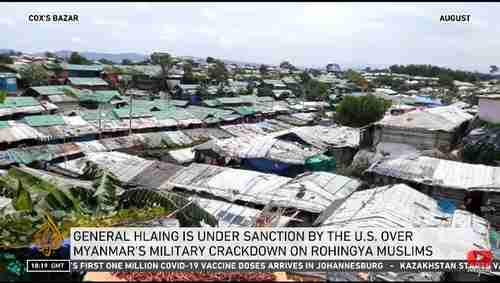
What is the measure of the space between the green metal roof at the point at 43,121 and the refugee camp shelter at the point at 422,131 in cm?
2043

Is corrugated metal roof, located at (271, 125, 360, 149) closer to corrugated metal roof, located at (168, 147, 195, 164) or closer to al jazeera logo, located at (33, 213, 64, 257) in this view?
corrugated metal roof, located at (168, 147, 195, 164)

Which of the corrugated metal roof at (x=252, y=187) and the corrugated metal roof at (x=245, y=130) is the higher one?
the corrugated metal roof at (x=245, y=130)

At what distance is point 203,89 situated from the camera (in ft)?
154

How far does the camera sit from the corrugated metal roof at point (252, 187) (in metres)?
12.7

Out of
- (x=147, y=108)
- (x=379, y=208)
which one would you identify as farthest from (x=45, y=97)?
(x=379, y=208)

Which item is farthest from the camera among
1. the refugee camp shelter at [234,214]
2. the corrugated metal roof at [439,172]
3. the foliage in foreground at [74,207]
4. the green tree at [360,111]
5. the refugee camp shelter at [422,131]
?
the green tree at [360,111]

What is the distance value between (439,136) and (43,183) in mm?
17664

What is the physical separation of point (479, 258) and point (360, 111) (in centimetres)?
1950

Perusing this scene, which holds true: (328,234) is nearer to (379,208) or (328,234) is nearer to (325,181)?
(379,208)

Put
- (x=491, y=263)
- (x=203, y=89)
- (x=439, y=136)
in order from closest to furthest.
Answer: (x=491, y=263), (x=439, y=136), (x=203, y=89)

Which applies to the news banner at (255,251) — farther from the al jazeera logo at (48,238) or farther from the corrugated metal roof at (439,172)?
the corrugated metal roof at (439,172)

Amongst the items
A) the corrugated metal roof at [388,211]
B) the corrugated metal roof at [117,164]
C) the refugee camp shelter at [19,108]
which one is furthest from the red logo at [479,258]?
the refugee camp shelter at [19,108]

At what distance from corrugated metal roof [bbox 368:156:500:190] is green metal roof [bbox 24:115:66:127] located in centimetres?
2088

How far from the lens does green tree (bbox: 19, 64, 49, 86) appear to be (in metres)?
41.4
